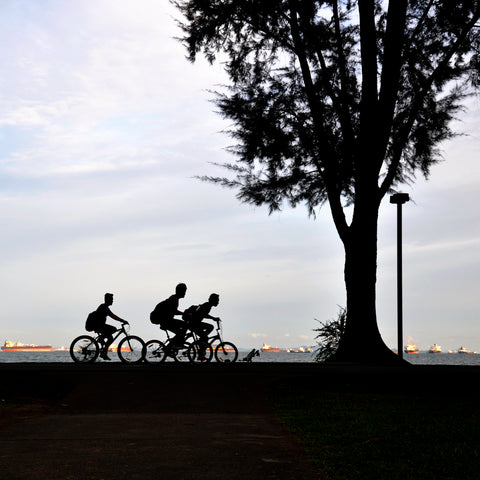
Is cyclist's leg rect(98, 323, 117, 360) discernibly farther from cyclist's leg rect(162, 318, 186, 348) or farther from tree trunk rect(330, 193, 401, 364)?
tree trunk rect(330, 193, 401, 364)

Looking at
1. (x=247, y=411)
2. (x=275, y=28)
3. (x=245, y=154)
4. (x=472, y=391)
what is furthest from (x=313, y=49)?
(x=247, y=411)

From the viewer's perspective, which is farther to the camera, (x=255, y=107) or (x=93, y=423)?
(x=255, y=107)

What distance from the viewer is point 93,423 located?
965 cm

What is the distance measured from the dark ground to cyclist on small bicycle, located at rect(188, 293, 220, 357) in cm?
123

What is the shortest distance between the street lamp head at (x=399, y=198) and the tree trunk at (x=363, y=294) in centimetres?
85

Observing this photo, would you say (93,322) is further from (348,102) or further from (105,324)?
(348,102)

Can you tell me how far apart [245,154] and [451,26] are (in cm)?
662

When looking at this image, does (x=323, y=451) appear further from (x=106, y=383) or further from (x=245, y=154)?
(x=245, y=154)

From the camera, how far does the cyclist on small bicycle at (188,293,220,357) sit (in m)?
19.1

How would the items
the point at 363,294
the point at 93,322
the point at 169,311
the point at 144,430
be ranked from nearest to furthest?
the point at 144,430, the point at 169,311, the point at 93,322, the point at 363,294

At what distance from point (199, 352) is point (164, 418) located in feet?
31.1

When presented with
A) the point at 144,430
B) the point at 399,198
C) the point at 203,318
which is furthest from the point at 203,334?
the point at 144,430

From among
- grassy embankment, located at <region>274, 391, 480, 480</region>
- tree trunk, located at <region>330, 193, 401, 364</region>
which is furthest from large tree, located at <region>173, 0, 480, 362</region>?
grassy embankment, located at <region>274, 391, 480, 480</region>

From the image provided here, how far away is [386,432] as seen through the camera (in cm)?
895
